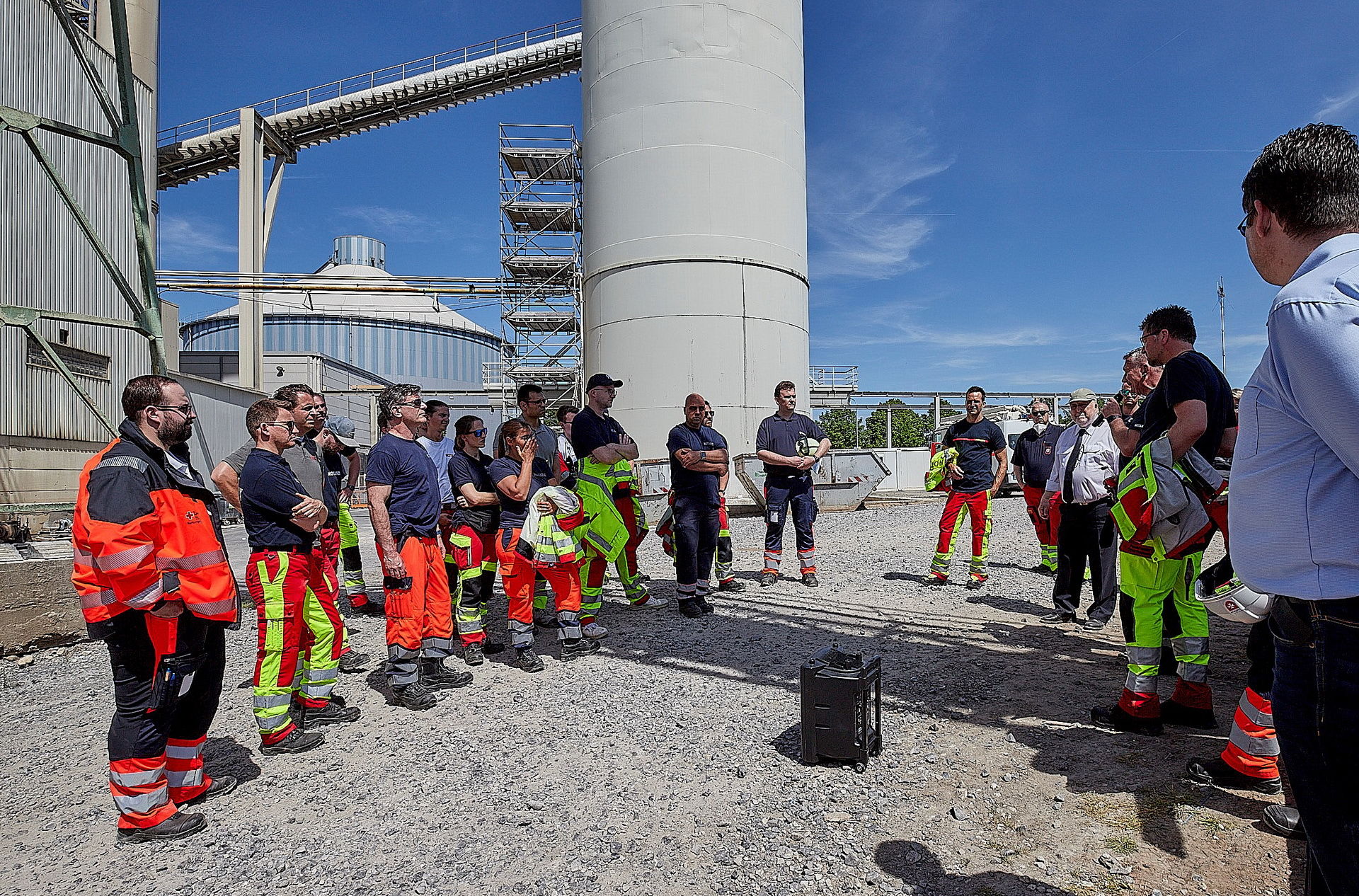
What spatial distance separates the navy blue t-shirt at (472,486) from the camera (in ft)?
17.8

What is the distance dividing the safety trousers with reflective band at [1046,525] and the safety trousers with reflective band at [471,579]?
506 centimetres

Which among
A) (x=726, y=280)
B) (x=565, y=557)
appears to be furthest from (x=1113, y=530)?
(x=726, y=280)

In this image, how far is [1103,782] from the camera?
10.00ft

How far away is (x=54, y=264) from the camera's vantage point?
10211 millimetres

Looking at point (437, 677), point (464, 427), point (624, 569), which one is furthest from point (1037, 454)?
point (437, 677)

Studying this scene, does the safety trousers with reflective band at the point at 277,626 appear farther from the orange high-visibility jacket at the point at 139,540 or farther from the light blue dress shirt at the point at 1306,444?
the light blue dress shirt at the point at 1306,444

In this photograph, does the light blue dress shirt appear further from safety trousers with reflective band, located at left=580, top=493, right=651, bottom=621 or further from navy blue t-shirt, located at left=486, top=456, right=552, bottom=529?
safety trousers with reflective band, located at left=580, top=493, right=651, bottom=621

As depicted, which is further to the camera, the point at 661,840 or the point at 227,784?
the point at 227,784

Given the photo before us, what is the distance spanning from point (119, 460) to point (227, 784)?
1557 millimetres

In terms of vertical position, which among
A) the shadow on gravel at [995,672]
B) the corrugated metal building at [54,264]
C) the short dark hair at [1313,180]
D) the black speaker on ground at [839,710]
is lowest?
the shadow on gravel at [995,672]

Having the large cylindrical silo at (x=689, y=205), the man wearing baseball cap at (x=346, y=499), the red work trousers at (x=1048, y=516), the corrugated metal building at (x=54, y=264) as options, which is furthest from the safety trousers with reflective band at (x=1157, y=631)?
the large cylindrical silo at (x=689, y=205)

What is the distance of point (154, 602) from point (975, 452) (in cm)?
660

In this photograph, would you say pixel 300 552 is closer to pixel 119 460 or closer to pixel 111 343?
pixel 119 460

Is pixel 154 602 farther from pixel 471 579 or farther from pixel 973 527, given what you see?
pixel 973 527
